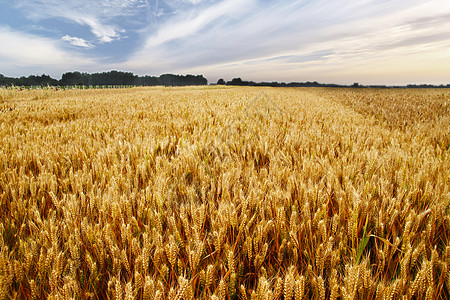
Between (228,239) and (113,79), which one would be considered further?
(113,79)

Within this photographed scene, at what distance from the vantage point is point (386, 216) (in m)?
1.17

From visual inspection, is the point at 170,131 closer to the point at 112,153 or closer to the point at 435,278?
the point at 112,153

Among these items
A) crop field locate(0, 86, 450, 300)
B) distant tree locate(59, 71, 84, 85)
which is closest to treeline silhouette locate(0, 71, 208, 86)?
distant tree locate(59, 71, 84, 85)

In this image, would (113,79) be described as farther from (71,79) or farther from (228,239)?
(228,239)

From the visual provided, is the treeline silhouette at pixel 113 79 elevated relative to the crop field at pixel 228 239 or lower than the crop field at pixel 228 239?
elevated

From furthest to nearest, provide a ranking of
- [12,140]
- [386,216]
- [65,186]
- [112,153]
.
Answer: [12,140], [112,153], [65,186], [386,216]

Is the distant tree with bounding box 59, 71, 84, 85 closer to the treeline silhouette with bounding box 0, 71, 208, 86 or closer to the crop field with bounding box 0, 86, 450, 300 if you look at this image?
the treeline silhouette with bounding box 0, 71, 208, 86

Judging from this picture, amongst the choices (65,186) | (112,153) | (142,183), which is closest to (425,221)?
(142,183)

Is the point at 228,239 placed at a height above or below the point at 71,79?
below

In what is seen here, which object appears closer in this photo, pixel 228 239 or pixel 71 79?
pixel 228 239

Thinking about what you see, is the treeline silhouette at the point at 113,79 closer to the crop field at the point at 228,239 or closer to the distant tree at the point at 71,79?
the distant tree at the point at 71,79

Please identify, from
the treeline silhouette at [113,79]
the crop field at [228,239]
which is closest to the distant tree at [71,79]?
the treeline silhouette at [113,79]

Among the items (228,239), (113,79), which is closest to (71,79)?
(113,79)

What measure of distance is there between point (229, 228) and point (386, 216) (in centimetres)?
81
